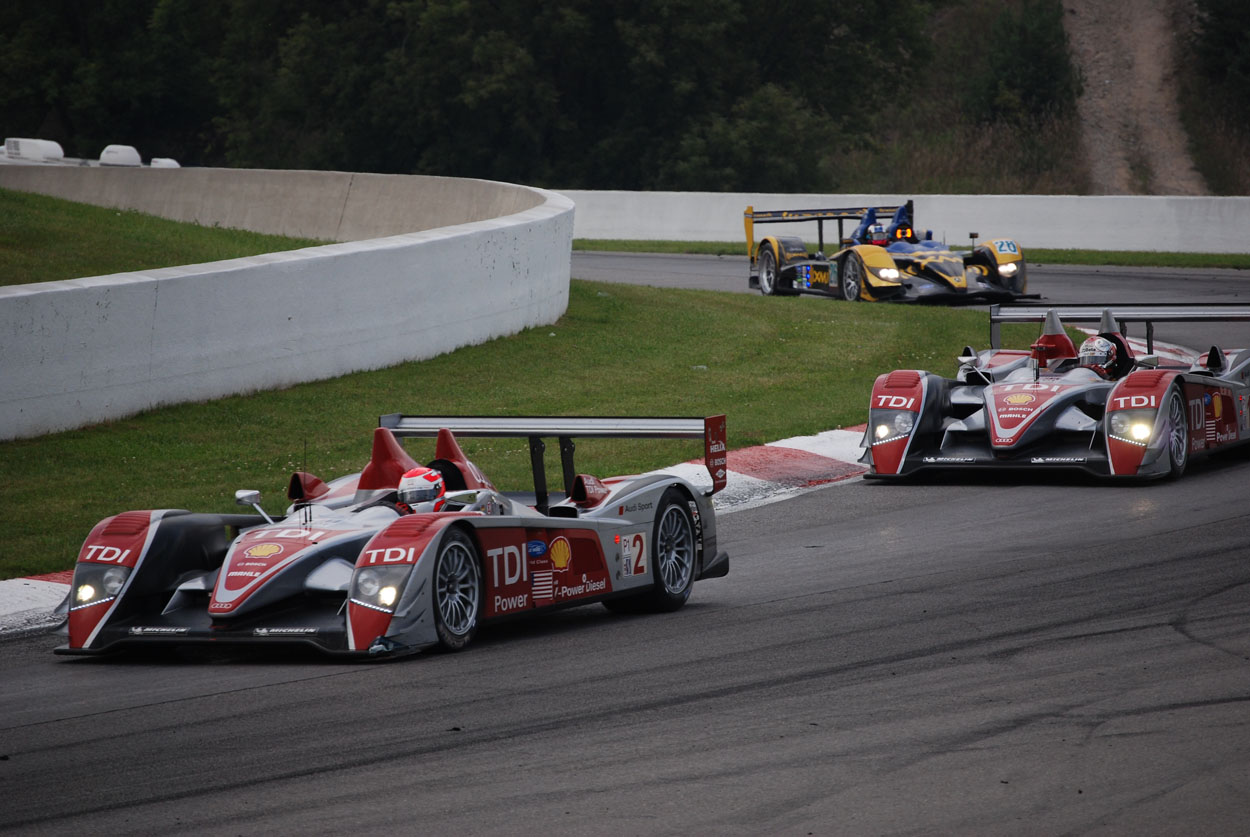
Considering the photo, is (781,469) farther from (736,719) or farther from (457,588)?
(736,719)

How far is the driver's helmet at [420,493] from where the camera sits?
826 centimetres

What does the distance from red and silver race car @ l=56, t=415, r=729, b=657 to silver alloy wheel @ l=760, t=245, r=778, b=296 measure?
17372mm

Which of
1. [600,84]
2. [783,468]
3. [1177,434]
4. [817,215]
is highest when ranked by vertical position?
[600,84]

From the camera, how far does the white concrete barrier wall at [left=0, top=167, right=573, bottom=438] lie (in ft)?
43.6

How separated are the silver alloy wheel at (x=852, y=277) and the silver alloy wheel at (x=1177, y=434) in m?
12.5

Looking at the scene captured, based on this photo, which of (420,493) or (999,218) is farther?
(999,218)

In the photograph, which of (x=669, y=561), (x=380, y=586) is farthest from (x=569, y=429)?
(x=380, y=586)

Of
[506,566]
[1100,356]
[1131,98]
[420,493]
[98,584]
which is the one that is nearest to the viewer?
[98,584]

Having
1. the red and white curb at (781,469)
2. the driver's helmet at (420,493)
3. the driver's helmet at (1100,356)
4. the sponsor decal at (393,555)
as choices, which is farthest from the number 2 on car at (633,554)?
the driver's helmet at (1100,356)

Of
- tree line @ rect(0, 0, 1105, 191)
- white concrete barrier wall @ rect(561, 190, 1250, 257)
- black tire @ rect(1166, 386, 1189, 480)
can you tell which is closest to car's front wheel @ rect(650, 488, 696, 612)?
black tire @ rect(1166, 386, 1189, 480)

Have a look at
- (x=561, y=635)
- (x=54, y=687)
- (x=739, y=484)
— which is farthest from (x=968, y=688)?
(x=739, y=484)

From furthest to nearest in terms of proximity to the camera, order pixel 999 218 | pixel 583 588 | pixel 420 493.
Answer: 1. pixel 999 218
2. pixel 583 588
3. pixel 420 493

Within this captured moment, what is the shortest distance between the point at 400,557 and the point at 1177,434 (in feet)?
24.1

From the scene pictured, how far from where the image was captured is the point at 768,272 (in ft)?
87.8
